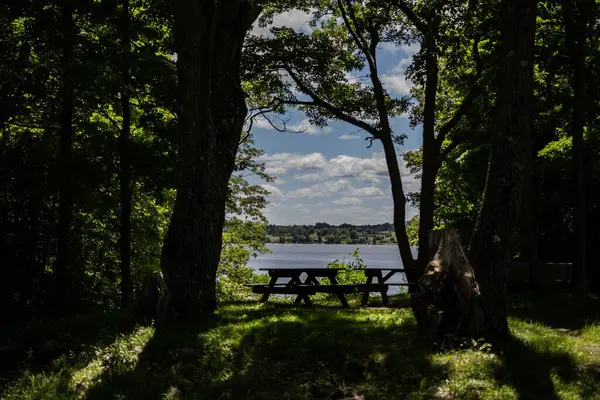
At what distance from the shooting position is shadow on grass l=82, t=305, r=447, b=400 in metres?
7.32

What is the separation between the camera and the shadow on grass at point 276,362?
732 cm

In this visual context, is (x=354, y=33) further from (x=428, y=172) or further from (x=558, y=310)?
(x=558, y=310)

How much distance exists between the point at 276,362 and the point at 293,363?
0.27m

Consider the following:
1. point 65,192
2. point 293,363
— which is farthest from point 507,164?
point 65,192

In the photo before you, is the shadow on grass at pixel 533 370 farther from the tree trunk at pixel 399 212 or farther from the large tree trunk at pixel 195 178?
the tree trunk at pixel 399 212

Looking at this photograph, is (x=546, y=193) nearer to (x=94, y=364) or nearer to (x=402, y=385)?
(x=402, y=385)

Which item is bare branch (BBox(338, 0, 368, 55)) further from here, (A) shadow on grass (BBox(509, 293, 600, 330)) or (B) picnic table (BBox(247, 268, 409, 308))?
(A) shadow on grass (BBox(509, 293, 600, 330))

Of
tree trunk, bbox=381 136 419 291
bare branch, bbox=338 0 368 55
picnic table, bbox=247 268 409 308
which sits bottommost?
picnic table, bbox=247 268 409 308

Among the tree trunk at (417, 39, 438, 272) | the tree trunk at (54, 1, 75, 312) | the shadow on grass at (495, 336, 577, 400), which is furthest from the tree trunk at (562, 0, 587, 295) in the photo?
the tree trunk at (54, 1, 75, 312)

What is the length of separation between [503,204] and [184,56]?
6.75 metres

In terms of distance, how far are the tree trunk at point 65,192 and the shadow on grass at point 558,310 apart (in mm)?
10416

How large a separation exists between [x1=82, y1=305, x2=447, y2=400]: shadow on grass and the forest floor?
17mm

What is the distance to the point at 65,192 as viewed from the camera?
40.3 feet

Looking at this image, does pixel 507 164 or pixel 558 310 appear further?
pixel 558 310
